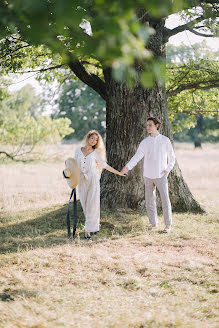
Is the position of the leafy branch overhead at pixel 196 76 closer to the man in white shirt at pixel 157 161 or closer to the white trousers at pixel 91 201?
the man in white shirt at pixel 157 161

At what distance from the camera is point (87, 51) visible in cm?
261

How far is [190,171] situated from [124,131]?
12981 millimetres

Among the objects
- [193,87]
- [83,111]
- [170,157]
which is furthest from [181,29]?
[83,111]

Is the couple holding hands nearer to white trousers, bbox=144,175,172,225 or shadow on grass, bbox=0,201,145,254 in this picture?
white trousers, bbox=144,175,172,225

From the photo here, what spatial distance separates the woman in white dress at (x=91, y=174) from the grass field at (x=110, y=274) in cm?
37

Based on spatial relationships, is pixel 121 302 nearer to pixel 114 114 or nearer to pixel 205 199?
pixel 114 114

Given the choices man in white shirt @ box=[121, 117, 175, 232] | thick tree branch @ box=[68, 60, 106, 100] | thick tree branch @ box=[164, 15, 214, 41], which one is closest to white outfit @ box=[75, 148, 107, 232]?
man in white shirt @ box=[121, 117, 175, 232]

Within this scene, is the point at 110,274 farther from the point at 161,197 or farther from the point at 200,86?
the point at 200,86

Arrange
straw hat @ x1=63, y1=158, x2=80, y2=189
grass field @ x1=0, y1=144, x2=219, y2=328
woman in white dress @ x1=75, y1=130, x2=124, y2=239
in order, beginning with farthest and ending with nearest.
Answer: woman in white dress @ x1=75, y1=130, x2=124, y2=239 → straw hat @ x1=63, y1=158, x2=80, y2=189 → grass field @ x1=0, y1=144, x2=219, y2=328

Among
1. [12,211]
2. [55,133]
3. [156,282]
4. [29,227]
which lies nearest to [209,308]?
[156,282]

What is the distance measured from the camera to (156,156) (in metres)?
7.22

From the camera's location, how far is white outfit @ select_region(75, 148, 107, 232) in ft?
23.1

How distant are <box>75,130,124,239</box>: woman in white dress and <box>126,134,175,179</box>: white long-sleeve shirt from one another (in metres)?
0.59

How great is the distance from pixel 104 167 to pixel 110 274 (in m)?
2.37
